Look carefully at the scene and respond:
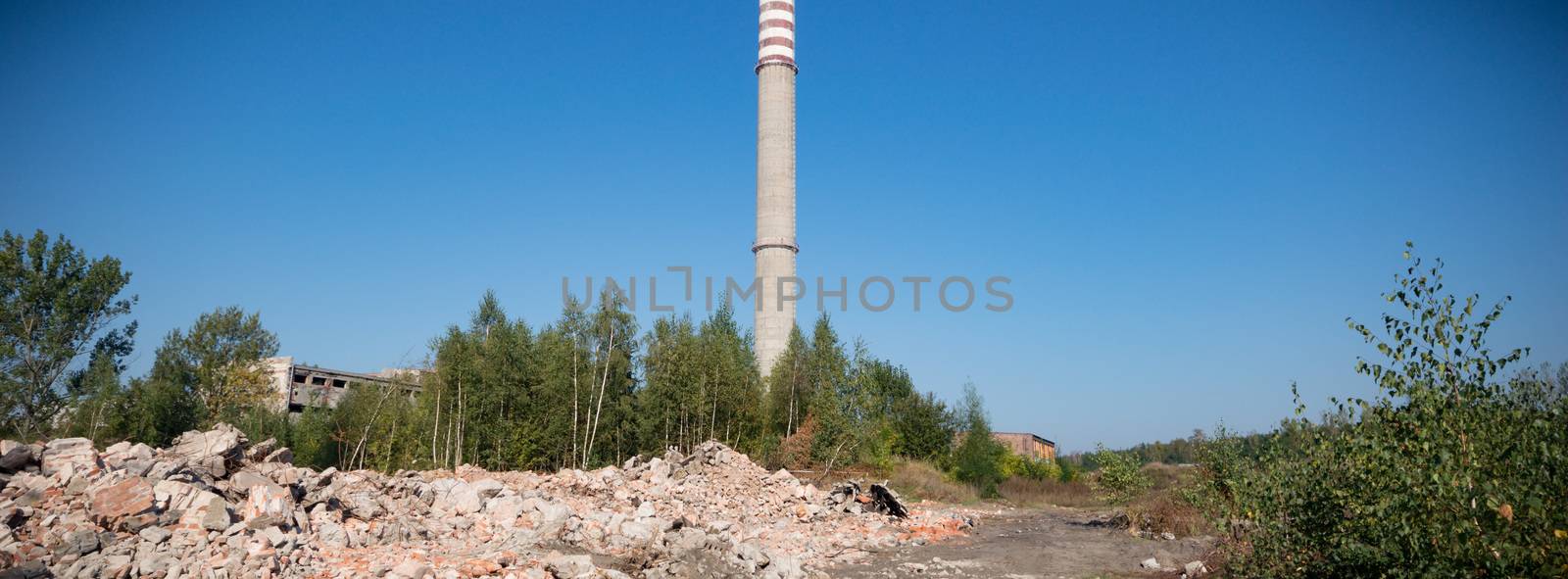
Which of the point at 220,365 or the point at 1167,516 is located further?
the point at 220,365

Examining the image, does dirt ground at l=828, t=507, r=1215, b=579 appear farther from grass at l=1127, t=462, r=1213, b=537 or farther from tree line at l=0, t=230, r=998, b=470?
tree line at l=0, t=230, r=998, b=470

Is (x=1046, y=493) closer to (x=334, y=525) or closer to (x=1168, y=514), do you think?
(x=1168, y=514)

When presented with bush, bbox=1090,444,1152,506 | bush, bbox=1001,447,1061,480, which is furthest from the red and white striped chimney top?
bush, bbox=1090,444,1152,506

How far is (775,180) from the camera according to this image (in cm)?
4772

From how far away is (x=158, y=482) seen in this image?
13695 mm

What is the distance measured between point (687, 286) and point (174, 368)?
84.8ft

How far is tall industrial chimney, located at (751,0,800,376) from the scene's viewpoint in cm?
4659

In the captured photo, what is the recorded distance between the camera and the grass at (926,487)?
123 ft

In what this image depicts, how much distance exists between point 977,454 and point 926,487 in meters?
8.16

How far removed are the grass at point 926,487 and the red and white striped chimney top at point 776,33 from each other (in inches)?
954

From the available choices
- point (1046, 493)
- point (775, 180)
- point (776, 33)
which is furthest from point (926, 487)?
point (776, 33)

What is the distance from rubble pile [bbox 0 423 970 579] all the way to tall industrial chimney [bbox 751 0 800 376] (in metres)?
23.8

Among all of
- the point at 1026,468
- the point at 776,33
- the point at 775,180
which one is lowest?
the point at 1026,468

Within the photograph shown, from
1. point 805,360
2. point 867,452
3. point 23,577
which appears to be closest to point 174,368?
point 805,360
